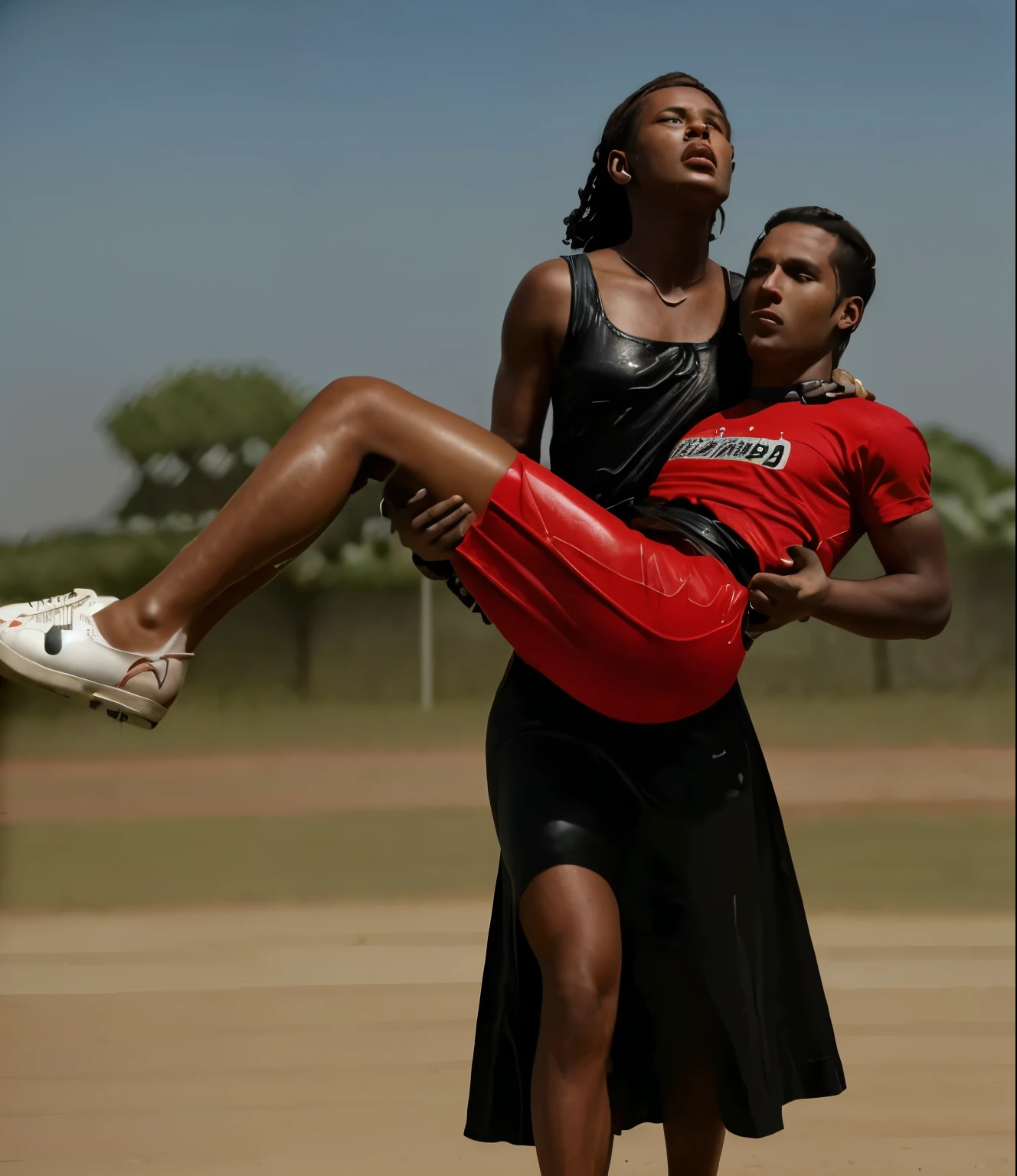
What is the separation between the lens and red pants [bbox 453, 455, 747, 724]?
2158 millimetres

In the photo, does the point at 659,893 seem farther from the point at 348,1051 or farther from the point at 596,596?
the point at 348,1051

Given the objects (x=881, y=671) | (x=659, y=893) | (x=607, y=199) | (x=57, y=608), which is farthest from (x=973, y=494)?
(x=57, y=608)

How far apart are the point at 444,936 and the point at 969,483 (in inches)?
276

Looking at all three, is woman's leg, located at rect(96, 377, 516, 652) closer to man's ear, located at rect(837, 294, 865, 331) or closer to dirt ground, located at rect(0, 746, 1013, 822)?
man's ear, located at rect(837, 294, 865, 331)

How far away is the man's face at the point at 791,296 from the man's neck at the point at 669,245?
0.39ft

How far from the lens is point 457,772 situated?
Answer: 12.0 meters

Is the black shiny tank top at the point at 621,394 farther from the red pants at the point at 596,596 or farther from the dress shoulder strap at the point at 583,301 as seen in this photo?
the red pants at the point at 596,596

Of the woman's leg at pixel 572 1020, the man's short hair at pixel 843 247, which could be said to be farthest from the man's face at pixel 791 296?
the woman's leg at pixel 572 1020

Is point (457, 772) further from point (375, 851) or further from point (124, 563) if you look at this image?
point (124, 563)

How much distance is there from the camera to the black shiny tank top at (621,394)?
8.11 feet

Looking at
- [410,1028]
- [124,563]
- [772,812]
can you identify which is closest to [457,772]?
[124,563]

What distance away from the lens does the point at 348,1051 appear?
16.6ft

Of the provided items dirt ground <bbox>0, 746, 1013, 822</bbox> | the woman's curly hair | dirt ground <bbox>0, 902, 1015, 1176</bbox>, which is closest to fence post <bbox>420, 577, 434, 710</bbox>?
dirt ground <bbox>0, 746, 1013, 822</bbox>

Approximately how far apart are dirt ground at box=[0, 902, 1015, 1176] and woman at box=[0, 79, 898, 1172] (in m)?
1.37
